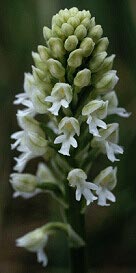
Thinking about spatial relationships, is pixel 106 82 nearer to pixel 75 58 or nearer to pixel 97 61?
pixel 97 61

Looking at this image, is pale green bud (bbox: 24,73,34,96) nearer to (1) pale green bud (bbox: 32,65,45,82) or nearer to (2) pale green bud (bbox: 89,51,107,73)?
(1) pale green bud (bbox: 32,65,45,82)

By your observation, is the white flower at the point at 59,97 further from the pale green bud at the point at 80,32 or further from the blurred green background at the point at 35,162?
the blurred green background at the point at 35,162

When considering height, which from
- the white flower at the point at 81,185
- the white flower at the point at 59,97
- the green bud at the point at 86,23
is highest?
the green bud at the point at 86,23

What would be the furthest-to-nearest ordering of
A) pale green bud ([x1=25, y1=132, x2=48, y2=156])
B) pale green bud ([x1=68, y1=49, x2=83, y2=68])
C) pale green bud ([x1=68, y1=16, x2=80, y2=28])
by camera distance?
pale green bud ([x1=25, y1=132, x2=48, y2=156])
pale green bud ([x1=68, y1=16, x2=80, y2=28])
pale green bud ([x1=68, y1=49, x2=83, y2=68])

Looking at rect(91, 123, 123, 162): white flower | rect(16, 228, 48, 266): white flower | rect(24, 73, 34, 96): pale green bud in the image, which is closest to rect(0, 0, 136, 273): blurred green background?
rect(16, 228, 48, 266): white flower

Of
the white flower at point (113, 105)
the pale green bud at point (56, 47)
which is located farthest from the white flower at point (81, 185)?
the pale green bud at point (56, 47)

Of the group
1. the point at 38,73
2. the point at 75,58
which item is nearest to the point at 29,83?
the point at 38,73
